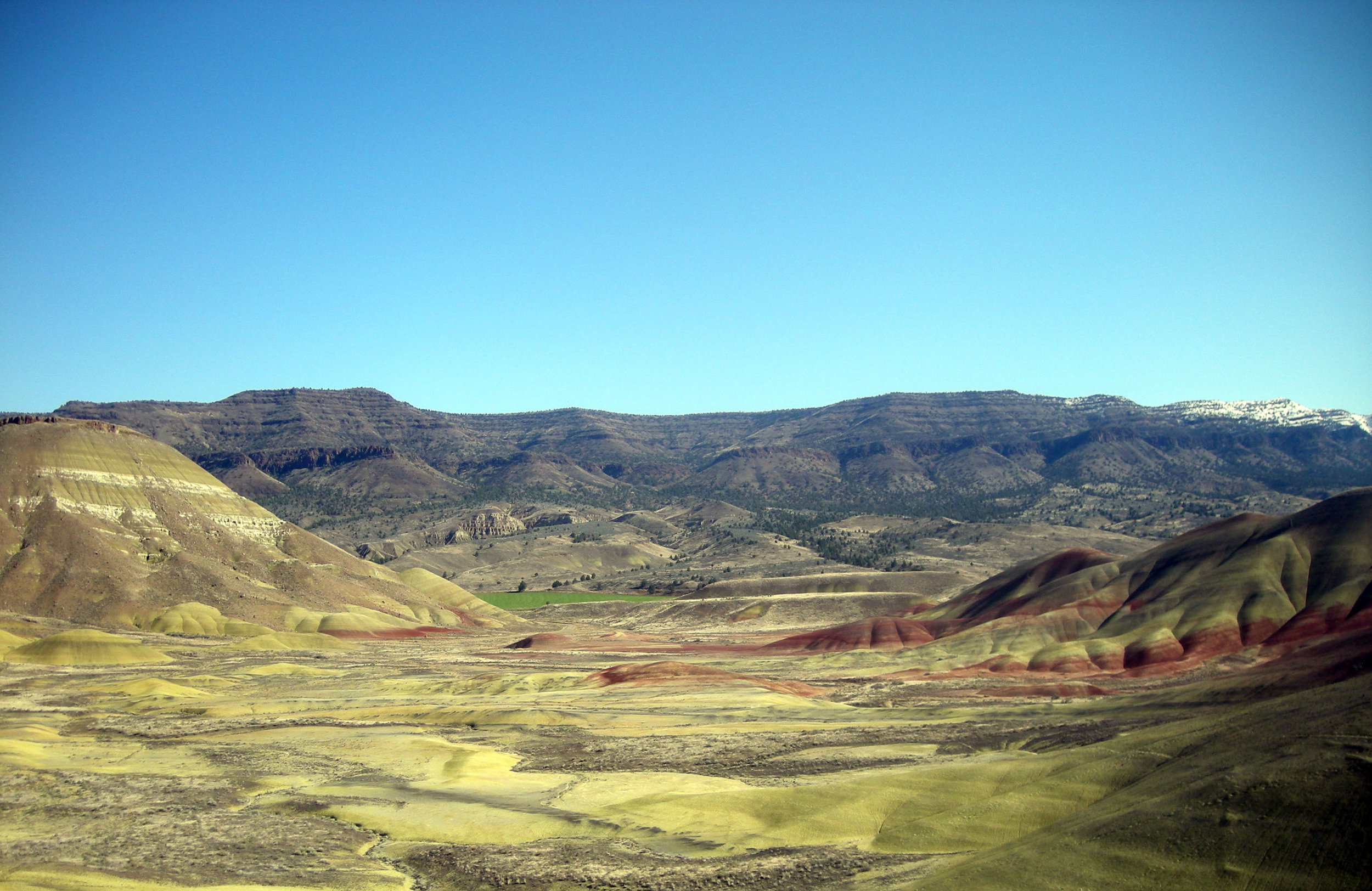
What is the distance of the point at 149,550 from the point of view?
4245 inches

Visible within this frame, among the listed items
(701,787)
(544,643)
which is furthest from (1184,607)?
(544,643)

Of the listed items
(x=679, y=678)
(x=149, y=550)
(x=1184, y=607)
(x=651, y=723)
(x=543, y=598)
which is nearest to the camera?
(x=651, y=723)

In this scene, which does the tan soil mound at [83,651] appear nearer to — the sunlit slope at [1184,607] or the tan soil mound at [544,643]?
the tan soil mound at [544,643]

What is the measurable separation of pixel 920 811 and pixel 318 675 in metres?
60.8

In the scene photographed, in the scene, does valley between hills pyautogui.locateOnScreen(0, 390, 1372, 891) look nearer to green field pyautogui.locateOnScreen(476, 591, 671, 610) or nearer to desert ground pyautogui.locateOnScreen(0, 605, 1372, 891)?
desert ground pyautogui.locateOnScreen(0, 605, 1372, 891)

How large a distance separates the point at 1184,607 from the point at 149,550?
107117mm

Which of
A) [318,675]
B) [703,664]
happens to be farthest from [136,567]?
[703,664]

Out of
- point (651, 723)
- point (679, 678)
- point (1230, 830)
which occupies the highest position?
point (1230, 830)

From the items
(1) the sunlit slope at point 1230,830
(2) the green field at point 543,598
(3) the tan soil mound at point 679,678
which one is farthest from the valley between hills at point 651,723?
(2) the green field at point 543,598

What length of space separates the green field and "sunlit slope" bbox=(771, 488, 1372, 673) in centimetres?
7099

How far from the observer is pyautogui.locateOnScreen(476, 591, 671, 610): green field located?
158125mm

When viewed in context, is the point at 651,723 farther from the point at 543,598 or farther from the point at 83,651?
the point at 543,598

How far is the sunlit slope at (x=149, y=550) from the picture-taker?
97.9 metres

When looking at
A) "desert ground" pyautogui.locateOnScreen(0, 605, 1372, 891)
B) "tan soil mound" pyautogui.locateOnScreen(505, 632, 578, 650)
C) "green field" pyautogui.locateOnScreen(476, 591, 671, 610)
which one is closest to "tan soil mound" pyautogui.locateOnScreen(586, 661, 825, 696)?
"desert ground" pyautogui.locateOnScreen(0, 605, 1372, 891)
